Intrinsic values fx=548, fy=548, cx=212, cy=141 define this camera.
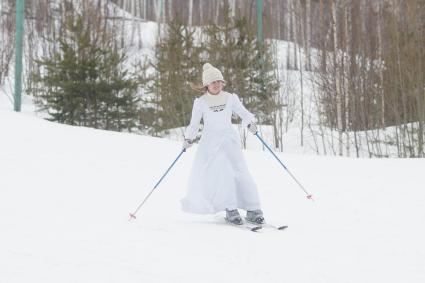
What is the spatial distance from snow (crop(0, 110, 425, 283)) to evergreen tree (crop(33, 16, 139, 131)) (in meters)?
5.18

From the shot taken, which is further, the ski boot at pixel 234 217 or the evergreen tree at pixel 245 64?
the evergreen tree at pixel 245 64

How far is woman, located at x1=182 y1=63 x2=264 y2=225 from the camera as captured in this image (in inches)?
213

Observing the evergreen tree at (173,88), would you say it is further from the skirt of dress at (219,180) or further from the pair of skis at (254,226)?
the pair of skis at (254,226)

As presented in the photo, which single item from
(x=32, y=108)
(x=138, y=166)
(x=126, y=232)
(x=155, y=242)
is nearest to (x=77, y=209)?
(x=126, y=232)

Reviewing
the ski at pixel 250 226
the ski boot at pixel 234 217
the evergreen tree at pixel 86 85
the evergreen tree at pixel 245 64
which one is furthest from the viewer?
the evergreen tree at pixel 86 85

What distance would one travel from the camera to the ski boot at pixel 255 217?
5426 millimetres

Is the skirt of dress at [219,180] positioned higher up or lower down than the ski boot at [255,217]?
higher up

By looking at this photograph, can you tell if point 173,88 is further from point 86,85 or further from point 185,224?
point 185,224

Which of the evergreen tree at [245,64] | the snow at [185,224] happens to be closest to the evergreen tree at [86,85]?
the evergreen tree at [245,64]

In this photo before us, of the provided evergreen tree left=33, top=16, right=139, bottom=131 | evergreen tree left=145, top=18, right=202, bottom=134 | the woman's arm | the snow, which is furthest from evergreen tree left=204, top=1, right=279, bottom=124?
the woman's arm

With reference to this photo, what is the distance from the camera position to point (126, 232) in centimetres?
482

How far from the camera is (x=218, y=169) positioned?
543 centimetres

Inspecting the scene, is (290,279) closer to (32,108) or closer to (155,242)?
(155,242)

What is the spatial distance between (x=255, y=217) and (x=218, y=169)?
60 cm
